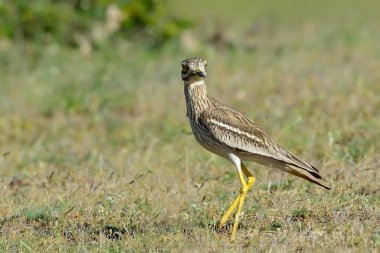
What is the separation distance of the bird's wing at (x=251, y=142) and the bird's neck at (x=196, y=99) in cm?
8

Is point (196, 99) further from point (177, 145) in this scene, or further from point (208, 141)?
point (177, 145)

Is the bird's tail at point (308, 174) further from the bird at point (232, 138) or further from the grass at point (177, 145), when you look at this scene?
the grass at point (177, 145)

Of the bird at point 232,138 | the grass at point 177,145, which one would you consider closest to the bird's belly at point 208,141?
the bird at point 232,138

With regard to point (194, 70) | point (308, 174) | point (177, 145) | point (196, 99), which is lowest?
point (308, 174)

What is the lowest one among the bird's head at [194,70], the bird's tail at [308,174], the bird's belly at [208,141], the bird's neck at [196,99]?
the bird's tail at [308,174]

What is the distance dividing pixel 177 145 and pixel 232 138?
11.1 ft

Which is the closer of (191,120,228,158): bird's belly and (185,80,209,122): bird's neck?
(191,120,228,158): bird's belly

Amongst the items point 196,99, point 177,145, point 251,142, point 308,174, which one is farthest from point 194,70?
point 177,145

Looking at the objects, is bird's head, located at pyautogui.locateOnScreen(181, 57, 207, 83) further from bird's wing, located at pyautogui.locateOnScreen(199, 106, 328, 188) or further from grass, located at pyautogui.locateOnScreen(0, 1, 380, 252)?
grass, located at pyautogui.locateOnScreen(0, 1, 380, 252)

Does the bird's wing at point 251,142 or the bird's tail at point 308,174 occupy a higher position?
the bird's wing at point 251,142

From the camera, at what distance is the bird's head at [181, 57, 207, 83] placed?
23.2ft

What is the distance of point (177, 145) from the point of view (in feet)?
33.6

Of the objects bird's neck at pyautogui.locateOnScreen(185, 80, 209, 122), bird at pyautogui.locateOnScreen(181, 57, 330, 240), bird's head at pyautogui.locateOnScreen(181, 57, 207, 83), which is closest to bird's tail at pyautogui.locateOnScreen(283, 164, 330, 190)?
bird at pyautogui.locateOnScreen(181, 57, 330, 240)

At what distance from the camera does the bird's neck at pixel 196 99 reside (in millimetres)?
7057
